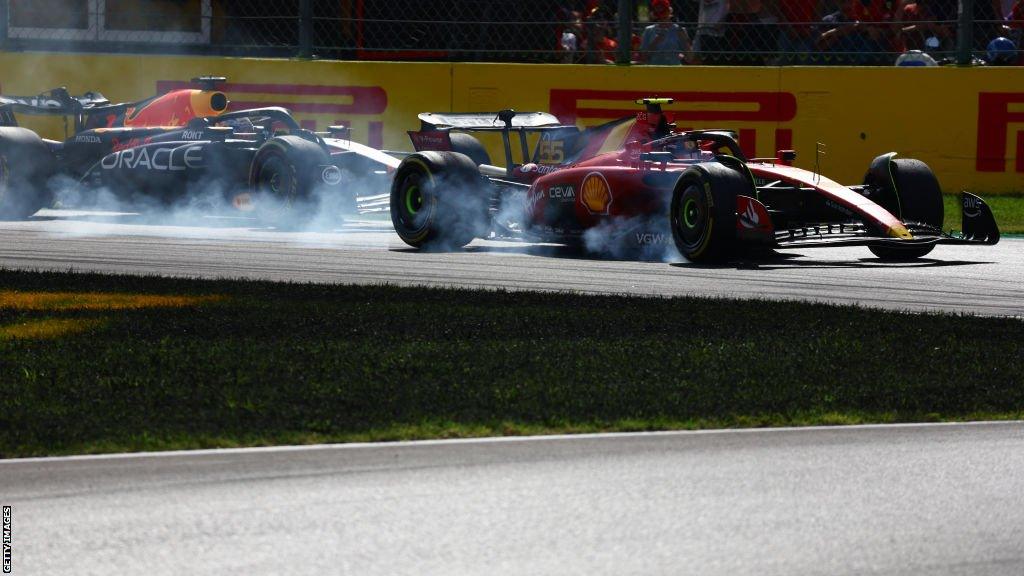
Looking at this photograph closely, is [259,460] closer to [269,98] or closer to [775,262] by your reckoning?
[775,262]

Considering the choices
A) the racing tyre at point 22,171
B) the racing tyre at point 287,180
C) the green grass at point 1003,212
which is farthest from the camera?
the racing tyre at point 22,171

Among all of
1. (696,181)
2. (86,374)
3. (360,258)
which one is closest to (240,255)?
(360,258)

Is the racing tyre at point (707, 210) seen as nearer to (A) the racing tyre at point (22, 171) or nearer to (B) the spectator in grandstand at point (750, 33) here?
(B) the spectator in grandstand at point (750, 33)

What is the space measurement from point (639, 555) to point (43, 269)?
23.2 feet

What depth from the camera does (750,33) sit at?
15.7 meters

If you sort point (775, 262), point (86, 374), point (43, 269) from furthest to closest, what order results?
point (775, 262)
point (43, 269)
point (86, 374)

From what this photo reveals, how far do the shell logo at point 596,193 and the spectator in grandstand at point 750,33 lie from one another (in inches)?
191

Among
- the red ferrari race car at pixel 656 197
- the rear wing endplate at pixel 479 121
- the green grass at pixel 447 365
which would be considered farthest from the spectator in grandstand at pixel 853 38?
the green grass at pixel 447 365

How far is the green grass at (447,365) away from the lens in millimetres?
5543

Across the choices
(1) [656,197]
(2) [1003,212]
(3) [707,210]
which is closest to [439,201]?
(1) [656,197]

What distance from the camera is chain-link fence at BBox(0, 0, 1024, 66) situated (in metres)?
15.4

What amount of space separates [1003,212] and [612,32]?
417cm

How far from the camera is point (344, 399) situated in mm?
5902

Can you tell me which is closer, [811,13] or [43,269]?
[43,269]
